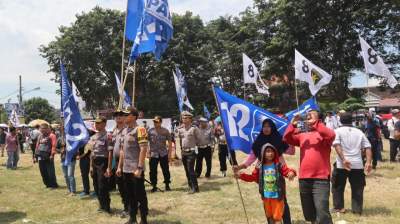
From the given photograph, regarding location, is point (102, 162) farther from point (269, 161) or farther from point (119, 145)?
point (269, 161)

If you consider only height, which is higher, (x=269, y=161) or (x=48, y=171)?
(x=269, y=161)

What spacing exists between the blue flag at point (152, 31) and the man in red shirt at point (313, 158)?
3934 mm

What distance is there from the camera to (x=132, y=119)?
735 centimetres

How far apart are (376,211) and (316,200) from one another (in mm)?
2590

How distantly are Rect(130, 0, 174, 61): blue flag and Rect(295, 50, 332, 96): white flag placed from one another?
6.68 metres

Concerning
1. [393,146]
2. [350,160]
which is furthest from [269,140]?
[393,146]

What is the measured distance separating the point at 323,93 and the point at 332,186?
104ft

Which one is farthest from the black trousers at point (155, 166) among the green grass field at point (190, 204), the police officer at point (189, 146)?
the police officer at point (189, 146)

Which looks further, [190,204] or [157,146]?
[157,146]

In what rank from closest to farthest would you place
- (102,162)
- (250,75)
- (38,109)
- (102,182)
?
(102,182) → (102,162) → (250,75) → (38,109)

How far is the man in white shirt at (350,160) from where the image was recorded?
26.0ft

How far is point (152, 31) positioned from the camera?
9609 mm

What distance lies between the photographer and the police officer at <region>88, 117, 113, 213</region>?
8.70 m

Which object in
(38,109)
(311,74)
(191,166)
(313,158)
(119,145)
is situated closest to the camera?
(313,158)
